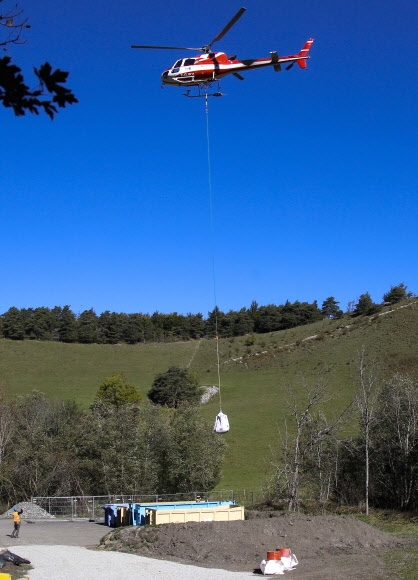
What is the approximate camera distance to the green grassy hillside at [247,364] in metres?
51.1

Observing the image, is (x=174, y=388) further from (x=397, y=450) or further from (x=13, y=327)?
(x=13, y=327)

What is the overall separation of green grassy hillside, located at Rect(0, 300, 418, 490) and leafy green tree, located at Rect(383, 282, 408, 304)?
32.9 feet

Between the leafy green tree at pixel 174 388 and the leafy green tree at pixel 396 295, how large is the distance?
39716mm

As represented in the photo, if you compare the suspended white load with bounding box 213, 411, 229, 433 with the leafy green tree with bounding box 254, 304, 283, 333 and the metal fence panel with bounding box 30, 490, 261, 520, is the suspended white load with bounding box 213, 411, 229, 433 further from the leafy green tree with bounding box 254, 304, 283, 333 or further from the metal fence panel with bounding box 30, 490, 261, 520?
the leafy green tree with bounding box 254, 304, 283, 333

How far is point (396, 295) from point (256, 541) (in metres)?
80.1

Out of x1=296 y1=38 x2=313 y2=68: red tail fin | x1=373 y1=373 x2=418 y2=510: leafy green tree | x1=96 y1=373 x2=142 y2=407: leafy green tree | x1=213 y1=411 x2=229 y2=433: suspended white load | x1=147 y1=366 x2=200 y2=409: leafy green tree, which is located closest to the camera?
x1=213 y1=411 x2=229 y2=433: suspended white load

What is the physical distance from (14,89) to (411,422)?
27.9 meters

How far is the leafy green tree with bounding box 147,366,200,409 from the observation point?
63000mm

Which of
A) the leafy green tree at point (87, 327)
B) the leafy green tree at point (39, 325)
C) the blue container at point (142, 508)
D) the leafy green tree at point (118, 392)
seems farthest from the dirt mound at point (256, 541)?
the leafy green tree at point (87, 327)

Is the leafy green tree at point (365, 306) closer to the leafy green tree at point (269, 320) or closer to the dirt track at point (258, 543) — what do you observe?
the leafy green tree at point (269, 320)

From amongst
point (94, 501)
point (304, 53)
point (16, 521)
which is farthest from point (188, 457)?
point (304, 53)

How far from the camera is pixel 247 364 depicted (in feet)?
248

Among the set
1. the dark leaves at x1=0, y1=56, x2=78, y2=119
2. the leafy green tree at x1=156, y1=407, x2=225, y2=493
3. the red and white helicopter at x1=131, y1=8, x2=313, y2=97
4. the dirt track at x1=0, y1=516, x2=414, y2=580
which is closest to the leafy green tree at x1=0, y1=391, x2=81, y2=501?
the leafy green tree at x1=156, y1=407, x2=225, y2=493

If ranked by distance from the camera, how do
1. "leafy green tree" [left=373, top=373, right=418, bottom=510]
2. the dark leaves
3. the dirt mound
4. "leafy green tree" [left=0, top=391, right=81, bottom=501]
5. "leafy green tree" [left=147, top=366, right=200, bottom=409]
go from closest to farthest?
the dark leaves < the dirt mound < "leafy green tree" [left=373, top=373, right=418, bottom=510] < "leafy green tree" [left=0, top=391, right=81, bottom=501] < "leafy green tree" [left=147, top=366, right=200, bottom=409]
